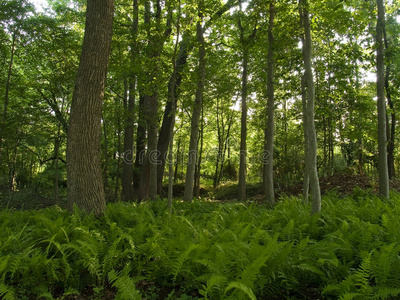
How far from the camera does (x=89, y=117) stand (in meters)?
5.11

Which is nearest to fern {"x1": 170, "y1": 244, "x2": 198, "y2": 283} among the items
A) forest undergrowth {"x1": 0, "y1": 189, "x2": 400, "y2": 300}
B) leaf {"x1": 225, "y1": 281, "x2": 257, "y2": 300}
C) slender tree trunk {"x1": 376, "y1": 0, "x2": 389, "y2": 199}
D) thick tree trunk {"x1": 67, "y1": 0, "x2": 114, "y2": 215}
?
Answer: forest undergrowth {"x1": 0, "y1": 189, "x2": 400, "y2": 300}

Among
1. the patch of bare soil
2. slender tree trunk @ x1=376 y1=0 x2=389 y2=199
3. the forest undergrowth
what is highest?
slender tree trunk @ x1=376 y1=0 x2=389 y2=199

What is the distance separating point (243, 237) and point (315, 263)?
97 cm

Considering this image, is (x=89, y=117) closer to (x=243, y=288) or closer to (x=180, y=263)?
(x=180, y=263)

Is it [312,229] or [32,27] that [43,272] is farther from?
[32,27]

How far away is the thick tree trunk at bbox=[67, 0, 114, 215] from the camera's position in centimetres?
505

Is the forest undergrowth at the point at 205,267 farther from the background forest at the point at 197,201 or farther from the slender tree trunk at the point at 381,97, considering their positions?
the slender tree trunk at the point at 381,97

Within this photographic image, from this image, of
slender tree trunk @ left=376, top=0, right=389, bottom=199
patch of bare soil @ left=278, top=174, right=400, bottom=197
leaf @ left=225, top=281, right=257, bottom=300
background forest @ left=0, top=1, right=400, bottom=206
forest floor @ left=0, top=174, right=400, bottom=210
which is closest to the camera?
leaf @ left=225, top=281, right=257, bottom=300

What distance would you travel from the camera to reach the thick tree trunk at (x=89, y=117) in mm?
5047

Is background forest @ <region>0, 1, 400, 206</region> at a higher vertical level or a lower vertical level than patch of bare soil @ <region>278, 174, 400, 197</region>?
higher

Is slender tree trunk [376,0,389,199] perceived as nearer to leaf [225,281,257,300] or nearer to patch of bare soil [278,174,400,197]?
patch of bare soil [278,174,400,197]

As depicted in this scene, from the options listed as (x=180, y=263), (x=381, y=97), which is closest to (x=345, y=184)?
(x=381, y=97)

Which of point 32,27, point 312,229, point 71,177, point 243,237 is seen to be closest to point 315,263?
point 243,237

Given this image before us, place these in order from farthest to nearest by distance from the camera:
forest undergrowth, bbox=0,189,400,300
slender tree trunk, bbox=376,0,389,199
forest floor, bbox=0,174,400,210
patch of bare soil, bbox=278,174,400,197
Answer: forest floor, bbox=0,174,400,210, patch of bare soil, bbox=278,174,400,197, slender tree trunk, bbox=376,0,389,199, forest undergrowth, bbox=0,189,400,300
